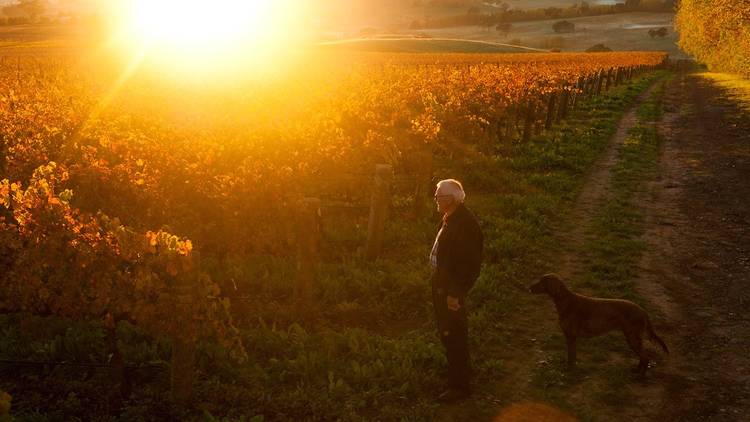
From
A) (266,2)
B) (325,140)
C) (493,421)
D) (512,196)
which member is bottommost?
(493,421)

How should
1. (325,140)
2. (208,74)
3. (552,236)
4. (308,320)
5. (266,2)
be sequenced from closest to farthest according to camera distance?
1. (308,320)
2. (552,236)
3. (325,140)
4. (208,74)
5. (266,2)

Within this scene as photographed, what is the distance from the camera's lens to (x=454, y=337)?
7.02 metres

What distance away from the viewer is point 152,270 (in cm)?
618

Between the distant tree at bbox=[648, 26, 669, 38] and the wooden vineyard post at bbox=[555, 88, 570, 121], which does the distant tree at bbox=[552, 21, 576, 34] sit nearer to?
the distant tree at bbox=[648, 26, 669, 38]

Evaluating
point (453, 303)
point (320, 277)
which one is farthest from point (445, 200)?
point (320, 277)

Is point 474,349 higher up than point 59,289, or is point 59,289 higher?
point 59,289

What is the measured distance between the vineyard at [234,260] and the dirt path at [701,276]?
225 centimetres

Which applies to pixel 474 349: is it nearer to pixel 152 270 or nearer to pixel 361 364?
pixel 361 364

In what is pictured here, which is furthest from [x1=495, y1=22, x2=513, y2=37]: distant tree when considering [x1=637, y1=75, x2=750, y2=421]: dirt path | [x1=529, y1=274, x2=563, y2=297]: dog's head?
[x1=529, y1=274, x2=563, y2=297]: dog's head

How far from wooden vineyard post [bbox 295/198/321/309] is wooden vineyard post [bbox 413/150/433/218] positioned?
196 inches

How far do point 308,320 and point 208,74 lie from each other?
38.8 m

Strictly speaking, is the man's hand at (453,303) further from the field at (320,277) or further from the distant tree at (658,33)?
the distant tree at (658,33)

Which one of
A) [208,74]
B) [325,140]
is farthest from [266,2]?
[325,140]

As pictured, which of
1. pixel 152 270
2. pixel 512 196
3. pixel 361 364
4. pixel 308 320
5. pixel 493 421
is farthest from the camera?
pixel 512 196
